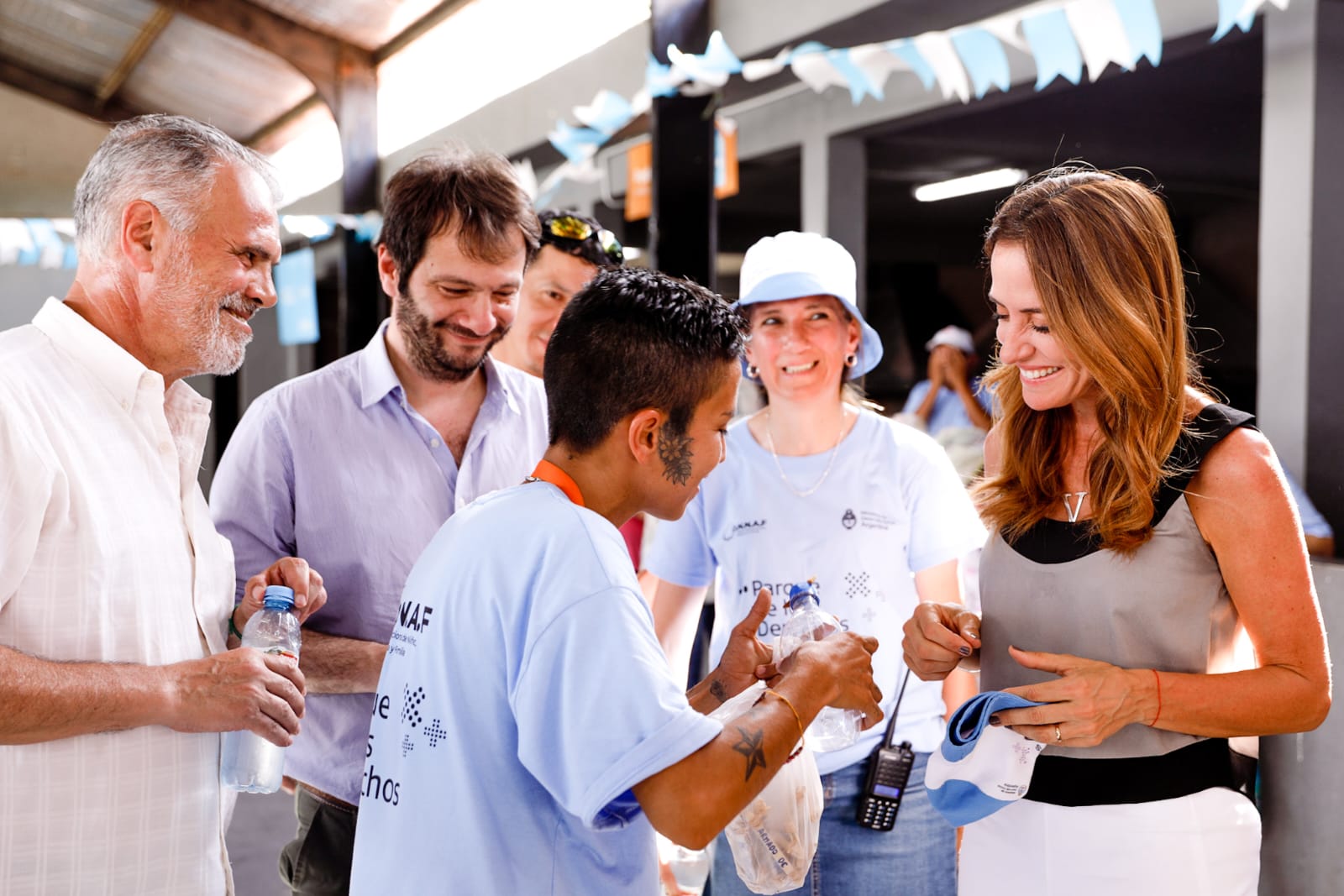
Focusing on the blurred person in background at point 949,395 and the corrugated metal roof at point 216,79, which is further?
the blurred person in background at point 949,395

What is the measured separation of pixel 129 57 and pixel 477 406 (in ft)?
10.7

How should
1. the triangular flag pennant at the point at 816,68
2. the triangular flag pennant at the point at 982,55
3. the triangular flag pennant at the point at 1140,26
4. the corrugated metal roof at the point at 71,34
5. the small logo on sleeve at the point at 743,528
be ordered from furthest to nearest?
1. the corrugated metal roof at the point at 71,34
2. the triangular flag pennant at the point at 816,68
3. the triangular flag pennant at the point at 982,55
4. the triangular flag pennant at the point at 1140,26
5. the small logo on sleeve at the point at 743,528

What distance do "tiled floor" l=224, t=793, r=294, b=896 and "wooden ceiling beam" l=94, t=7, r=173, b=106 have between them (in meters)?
2.88

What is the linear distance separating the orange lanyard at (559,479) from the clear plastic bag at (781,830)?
0.46 metres

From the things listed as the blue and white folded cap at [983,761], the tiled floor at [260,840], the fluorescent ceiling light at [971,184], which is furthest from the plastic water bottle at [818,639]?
the fluorescent ceiling light at [971,184]

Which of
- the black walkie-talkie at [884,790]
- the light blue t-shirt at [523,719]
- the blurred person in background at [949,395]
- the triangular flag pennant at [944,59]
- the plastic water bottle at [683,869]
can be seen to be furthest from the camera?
the blurred person in background at [949,395]

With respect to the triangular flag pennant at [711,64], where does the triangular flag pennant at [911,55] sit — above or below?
below

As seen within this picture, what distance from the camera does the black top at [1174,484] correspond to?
1.54m

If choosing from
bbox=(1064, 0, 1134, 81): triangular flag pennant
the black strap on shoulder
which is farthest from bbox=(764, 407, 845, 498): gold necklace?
bbox=(1064, 0, 1134, 81): triangular flag pennant

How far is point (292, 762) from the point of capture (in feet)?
6.68

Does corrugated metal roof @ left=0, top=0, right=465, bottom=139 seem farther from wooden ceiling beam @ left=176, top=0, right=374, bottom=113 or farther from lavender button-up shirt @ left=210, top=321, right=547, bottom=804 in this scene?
lavender button-up shirt @ left=210, top=321, right=547, bottom=804

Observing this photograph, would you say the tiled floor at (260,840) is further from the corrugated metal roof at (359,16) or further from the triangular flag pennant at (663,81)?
the corrugated metal roof at (359,16)

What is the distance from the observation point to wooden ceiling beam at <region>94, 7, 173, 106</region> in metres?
4.06

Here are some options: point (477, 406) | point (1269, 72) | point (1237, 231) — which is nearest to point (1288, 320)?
point (1269, 72)
